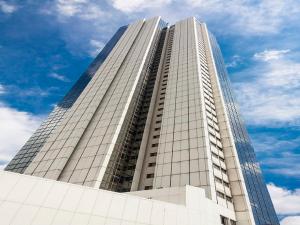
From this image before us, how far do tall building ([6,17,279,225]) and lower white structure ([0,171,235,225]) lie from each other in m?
5.82

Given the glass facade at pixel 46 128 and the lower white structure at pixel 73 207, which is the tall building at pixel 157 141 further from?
the lower white structure at pixel 73 207

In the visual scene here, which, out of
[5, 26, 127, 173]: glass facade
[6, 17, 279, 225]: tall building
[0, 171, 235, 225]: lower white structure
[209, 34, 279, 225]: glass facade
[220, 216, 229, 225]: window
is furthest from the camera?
[5, 26, 127, 173]: glass facade

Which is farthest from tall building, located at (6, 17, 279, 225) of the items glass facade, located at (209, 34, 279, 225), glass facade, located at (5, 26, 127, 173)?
glass facade, located at (5, 26, 127, 173)

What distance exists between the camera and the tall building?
42812 millimetres

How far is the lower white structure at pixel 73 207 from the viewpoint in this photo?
72.9 ft

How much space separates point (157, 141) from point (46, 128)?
60.3 meters

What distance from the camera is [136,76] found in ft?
234

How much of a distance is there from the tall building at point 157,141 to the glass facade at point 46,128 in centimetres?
73

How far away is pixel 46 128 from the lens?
10119 centimetres

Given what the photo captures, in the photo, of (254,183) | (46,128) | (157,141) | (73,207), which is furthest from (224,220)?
(46,128)

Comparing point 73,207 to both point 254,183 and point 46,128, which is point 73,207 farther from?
point 46,128

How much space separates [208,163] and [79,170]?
2257 centimetres

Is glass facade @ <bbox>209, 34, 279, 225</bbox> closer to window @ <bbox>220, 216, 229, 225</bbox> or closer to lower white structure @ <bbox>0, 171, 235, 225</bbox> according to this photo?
window @ <bbox>220, 216, 229, 225</bbox>

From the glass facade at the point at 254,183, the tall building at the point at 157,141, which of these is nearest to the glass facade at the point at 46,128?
the tall building at the point at 157,141
